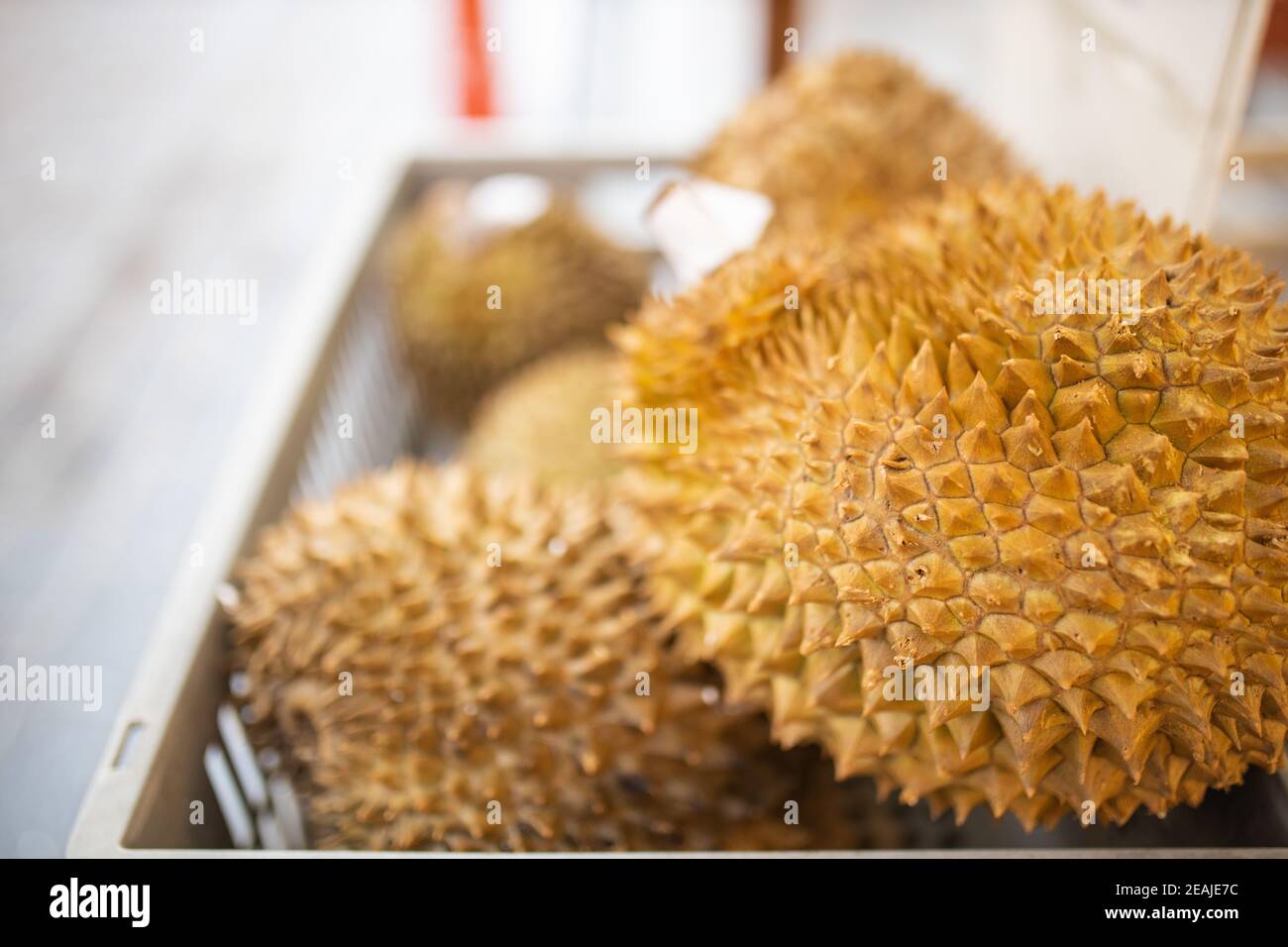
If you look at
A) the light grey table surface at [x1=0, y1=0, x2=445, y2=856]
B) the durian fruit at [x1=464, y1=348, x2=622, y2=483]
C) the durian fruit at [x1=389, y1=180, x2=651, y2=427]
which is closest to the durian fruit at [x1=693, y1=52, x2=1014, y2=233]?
the durian fruit at [x1=464, y1=348, x2=622, y2=483]

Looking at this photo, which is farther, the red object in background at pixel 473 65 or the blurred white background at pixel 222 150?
the red object in background at pixel 473 65

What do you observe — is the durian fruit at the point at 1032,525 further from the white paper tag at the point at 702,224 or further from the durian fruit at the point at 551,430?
the durian fruit at the point at 551,430

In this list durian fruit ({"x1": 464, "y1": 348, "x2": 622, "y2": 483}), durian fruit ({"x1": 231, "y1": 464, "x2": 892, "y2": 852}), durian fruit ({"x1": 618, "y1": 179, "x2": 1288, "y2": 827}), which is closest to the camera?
durian fruit ({"x1": 618, "y1": 179, "x2": 1288, "y2": 827})

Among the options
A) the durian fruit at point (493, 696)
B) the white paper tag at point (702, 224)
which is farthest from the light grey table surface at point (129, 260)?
the white paper tag at point (702, 224)

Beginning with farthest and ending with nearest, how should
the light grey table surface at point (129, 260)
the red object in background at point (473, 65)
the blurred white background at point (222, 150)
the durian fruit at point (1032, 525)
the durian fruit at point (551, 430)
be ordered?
the red object in background at point (473, 65)
the light grey table surface at point (129, 260)
the durian fruit at point (551, 430)
the blurred white background at point (222, 150)
the durian fruit at point (1032, 525)

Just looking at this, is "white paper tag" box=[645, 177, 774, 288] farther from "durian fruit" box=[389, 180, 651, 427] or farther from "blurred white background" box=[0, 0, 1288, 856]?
"durian fruit" box=[389, 180, 651, 427]
